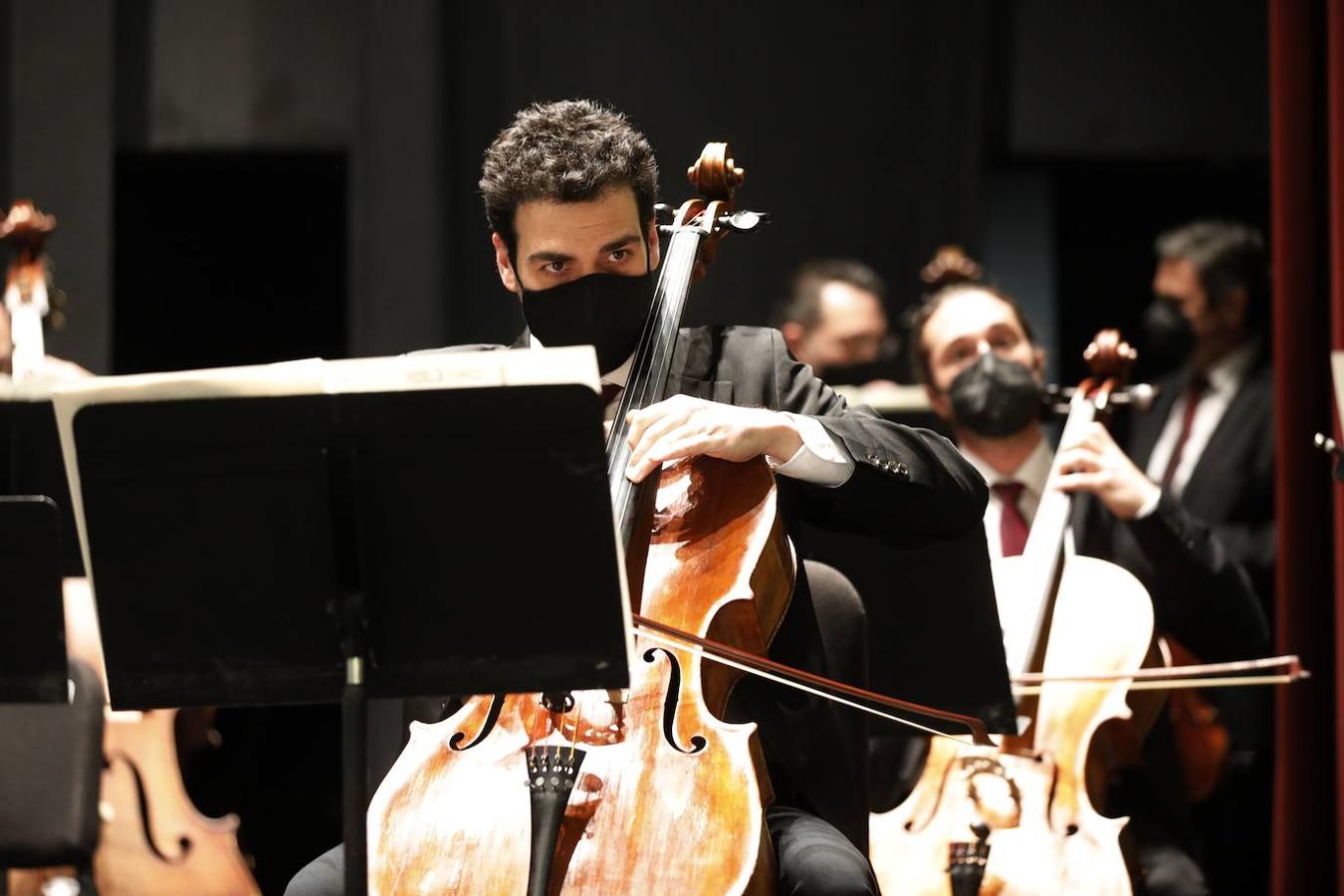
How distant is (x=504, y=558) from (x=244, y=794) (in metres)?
1.66

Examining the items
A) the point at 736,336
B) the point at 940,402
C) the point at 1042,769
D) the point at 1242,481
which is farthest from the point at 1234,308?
the point at 736,336

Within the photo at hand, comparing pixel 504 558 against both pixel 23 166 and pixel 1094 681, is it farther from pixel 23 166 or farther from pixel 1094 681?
pixel 23 166

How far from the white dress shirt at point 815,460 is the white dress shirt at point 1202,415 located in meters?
1.82

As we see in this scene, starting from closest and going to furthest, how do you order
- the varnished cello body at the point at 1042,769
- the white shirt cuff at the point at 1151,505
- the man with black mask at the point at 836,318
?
→ 1. the varnished cello body at the point at 1042,769
2. the white shirt cuff at the point at 1151,505
3. the man with black mask at the point at 836,318

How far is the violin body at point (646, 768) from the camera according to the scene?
1465mm

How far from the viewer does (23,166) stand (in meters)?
3.46

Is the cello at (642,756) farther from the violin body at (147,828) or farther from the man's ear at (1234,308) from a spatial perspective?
the man's ear at (1234,308)

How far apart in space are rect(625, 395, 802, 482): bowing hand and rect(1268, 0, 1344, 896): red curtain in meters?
1.45

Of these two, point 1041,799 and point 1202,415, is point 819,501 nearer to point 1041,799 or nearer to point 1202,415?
point 1041,799

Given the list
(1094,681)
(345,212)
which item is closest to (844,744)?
(1094,681)

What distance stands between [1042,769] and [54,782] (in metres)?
1.40

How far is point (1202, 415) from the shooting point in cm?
353

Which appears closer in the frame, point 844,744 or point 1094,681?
point 844,744

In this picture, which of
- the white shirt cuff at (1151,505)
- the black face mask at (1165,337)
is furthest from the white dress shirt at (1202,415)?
the white shirt cuff at (1151,505)
